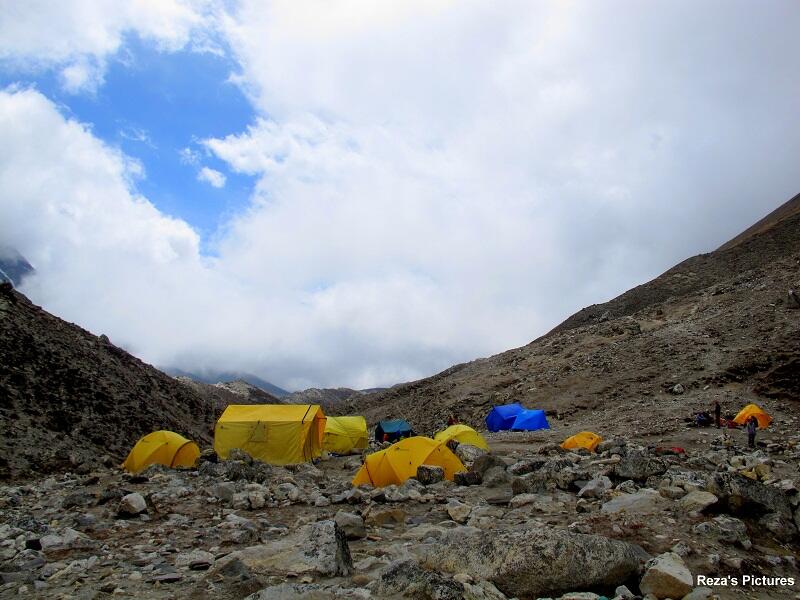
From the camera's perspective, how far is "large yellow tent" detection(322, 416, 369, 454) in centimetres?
2695

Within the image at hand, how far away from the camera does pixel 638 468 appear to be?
37.1 ft

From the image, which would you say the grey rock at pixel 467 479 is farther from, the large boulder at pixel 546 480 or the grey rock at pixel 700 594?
the grey rock at pixel 700 594

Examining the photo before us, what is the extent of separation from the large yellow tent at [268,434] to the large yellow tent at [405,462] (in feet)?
24.3

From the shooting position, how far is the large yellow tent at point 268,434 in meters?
21.2

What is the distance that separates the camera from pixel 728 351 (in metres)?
31.8

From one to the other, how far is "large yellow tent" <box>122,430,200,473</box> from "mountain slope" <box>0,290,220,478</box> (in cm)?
190

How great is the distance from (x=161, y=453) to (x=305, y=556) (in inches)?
523

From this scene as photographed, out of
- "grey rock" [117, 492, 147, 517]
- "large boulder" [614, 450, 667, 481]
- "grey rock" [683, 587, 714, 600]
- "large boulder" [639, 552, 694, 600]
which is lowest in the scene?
"grey rock" [683, 587, 714, 600]

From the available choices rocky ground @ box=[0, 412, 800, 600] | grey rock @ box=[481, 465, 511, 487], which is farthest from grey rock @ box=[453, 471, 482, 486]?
grey rock @ box=[481, 465, 511, 487]

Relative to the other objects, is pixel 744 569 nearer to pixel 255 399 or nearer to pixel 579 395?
pixel 579 395

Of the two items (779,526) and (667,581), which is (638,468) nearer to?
(779,526)

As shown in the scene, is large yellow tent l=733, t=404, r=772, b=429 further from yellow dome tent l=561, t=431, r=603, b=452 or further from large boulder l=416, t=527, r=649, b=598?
large boulder l=416, t=527, r=649, b=598

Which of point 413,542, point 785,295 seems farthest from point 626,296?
point 413,542

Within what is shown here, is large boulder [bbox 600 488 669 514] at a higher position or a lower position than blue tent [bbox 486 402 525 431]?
lower
